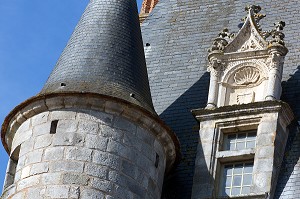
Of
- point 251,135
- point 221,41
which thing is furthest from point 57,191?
point 221,41

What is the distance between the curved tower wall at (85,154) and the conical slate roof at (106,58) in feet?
1.34

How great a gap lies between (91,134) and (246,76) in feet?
13.2

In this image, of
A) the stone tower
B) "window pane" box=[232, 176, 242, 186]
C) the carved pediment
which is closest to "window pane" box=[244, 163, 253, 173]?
"window pane" box=[232, 176, 242, 186]

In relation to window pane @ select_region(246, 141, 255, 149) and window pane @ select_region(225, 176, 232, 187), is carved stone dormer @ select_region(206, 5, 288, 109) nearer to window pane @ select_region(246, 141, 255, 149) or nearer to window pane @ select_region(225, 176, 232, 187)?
window pane @ select_region(246, 141, 255, 149)

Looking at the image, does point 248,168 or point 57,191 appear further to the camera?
point 248,168

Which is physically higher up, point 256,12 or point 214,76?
point 256,12

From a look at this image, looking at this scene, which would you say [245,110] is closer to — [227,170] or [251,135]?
[251,135]

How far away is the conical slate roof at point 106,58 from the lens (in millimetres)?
27547

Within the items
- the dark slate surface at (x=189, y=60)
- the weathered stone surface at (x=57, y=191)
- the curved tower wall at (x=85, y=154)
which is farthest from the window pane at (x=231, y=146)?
the weathered stone surface at (x=57, y=191)

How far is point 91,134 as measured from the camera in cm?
2669

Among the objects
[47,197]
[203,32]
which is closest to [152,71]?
[203,32]

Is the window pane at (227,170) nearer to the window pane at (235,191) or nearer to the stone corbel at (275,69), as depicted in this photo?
the window pane at (235,191)

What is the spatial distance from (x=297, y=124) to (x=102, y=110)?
3915mm

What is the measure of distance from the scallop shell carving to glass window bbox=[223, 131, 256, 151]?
1156 mm
